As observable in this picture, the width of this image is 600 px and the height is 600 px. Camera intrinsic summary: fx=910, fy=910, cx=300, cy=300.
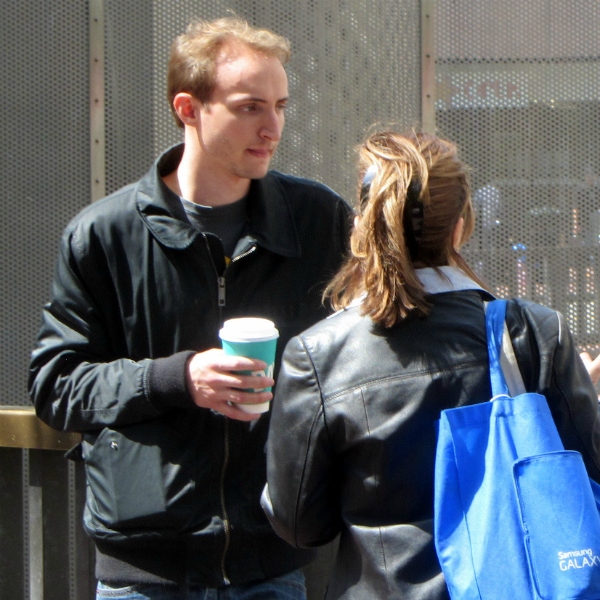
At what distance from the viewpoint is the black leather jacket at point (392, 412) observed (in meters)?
1.71

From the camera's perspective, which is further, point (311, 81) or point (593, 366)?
point (311, 81)

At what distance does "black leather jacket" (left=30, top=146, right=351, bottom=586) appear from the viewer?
2.21 meters

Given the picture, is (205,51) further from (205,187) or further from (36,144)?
(36,144)

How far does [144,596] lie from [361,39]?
8.45 ft

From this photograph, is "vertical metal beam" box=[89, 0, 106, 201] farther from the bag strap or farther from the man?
the bag strap

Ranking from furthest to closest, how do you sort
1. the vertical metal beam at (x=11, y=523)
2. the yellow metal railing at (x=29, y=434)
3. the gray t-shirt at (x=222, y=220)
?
1. the vertical metal beam at (x=11, y=523)
2. the yellow metal railing at (x=29, y=434)
3. the gray t-shirt at (x=222, y=220)

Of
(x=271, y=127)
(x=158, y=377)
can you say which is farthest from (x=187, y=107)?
(x=158, y=377)

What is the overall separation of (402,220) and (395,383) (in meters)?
0.32

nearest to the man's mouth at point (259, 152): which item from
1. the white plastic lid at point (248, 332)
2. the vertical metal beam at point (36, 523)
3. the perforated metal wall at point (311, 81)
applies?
the white plastic lid at point (248, 332)

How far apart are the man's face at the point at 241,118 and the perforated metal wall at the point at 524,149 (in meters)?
1.68

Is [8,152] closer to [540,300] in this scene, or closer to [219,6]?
[219,6]

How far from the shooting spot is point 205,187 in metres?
2.44

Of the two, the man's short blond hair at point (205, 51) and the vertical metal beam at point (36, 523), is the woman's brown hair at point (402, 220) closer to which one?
the man's short blond hair at point (205, 51)

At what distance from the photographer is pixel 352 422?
1.73m
